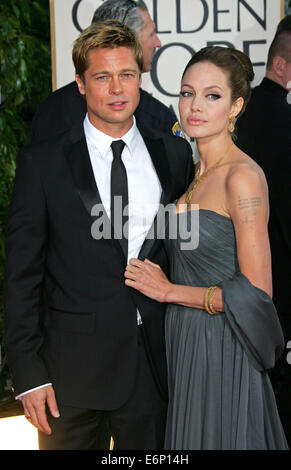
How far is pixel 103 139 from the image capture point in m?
1.99

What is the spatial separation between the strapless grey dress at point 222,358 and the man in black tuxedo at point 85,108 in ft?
3.04

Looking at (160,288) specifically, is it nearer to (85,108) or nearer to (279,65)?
(85,108)

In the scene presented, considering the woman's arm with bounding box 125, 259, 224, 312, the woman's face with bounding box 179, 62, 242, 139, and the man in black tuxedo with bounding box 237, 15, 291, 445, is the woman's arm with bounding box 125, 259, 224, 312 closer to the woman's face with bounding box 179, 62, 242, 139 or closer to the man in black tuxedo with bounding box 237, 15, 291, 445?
the woman's face with bounding box 179, 62, 242, 139

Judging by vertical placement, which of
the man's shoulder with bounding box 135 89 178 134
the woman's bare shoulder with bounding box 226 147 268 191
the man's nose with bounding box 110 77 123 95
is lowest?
the woman's bare shoulder with bounding box 226 147 268 191

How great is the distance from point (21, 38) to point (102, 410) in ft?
7.76

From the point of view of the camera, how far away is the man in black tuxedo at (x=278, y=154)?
2.66 metres

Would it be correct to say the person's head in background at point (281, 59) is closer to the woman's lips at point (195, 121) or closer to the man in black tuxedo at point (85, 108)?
the man in black tuxedo at point (85, 108)

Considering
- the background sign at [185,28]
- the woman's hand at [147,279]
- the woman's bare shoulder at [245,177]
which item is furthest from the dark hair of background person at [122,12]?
the woman's hand at [147,279]

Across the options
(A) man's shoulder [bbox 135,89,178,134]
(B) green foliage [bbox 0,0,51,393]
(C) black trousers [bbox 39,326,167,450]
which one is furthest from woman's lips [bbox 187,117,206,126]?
(B) green foliage [bbox 0,0,51,393]

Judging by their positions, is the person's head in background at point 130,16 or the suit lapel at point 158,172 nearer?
the suit lapel at point 158,172

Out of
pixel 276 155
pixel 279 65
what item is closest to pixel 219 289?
pixel 276 155

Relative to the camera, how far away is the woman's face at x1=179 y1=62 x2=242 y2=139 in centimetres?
200

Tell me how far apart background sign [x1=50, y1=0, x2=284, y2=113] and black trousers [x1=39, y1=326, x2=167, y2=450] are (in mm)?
1972
